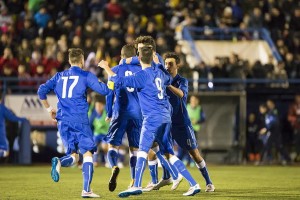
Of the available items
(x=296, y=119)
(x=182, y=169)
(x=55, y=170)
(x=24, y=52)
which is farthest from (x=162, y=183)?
(x=296, y=119)

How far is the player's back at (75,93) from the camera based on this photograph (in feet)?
42.9

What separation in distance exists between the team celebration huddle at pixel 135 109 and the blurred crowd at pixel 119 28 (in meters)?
10.3

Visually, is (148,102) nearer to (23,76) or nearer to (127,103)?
(127,103)

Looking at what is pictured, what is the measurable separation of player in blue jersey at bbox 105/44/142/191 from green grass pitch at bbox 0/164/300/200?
79 cm

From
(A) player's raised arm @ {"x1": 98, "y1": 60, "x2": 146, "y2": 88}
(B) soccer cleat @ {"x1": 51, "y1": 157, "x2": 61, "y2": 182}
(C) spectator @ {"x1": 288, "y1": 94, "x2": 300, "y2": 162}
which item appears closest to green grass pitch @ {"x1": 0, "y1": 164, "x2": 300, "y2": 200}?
(B) soccer cleat @ {"x1": 51, "y1": 157, "x2": 61, "y2": 182}

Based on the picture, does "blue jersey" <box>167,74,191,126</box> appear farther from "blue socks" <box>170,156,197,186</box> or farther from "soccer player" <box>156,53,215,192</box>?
"blue socks" <box>170,156,197,186</box>

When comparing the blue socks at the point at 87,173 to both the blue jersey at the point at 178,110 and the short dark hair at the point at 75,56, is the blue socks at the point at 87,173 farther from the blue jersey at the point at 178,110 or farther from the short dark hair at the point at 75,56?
the blue jersey at the point at 178,110

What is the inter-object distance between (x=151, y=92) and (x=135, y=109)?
1.90 metres

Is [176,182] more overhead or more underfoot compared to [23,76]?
more underfoot

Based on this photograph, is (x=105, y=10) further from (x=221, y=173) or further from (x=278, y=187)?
(x=278, y=187)

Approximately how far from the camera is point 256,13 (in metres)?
28.8

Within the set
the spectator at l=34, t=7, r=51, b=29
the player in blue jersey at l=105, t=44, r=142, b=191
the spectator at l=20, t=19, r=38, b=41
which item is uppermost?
the spectator at l=34, t=7, r=51, b=29

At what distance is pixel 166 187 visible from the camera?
1543cm

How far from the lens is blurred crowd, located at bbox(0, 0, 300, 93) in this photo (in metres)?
24.9
